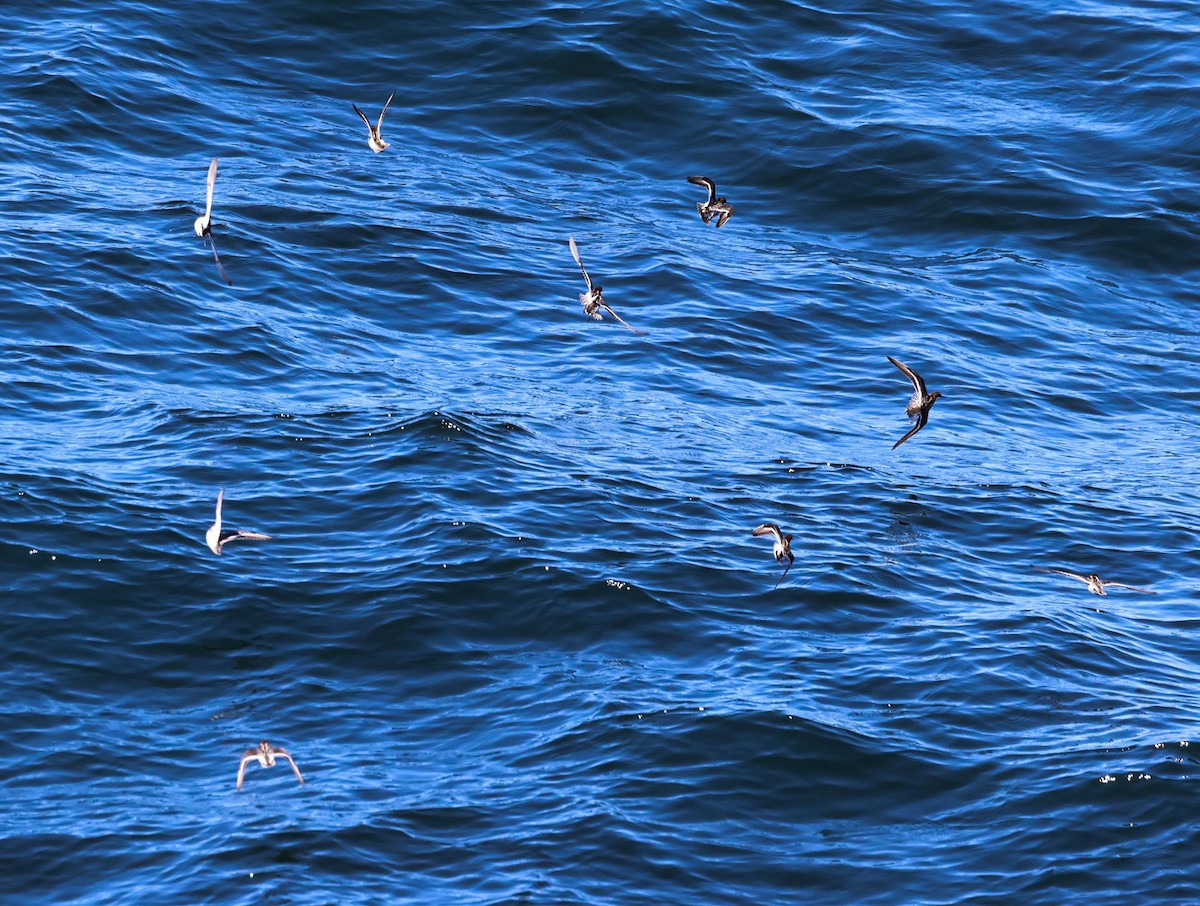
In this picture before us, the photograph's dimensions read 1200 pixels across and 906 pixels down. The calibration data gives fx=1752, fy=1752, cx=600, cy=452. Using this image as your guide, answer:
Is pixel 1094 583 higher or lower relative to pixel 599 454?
higher

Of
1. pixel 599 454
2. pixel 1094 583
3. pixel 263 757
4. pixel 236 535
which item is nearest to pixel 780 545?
pixel 1094 583

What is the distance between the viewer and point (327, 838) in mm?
13711

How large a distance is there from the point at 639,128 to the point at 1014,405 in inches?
385

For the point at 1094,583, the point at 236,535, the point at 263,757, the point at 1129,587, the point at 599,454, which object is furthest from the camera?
the point at 599,454

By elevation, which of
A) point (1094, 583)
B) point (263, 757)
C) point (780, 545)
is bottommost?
point (1094, 583)

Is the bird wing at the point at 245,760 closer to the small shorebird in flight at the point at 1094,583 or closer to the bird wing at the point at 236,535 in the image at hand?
the bird wing at the point at 236,535

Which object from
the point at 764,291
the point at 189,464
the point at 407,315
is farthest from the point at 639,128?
the point at 189,464

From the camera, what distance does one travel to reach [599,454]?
20516mm

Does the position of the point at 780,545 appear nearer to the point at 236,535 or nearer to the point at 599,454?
the point at 599,454

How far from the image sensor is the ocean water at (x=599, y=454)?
1440cm

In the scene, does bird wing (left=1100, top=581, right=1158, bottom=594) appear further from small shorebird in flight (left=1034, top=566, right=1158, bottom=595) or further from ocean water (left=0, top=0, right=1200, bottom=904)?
ocean water (left=0, top=0, right=1200, bottom=904)

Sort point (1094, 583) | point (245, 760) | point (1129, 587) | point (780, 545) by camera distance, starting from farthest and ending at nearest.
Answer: point (1094, 583), point (1129, 587), point (780, 545), point (245, 760)

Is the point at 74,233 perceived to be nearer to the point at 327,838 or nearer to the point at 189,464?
the point at 189,464

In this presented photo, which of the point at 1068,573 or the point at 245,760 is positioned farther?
the point at 1068,573
